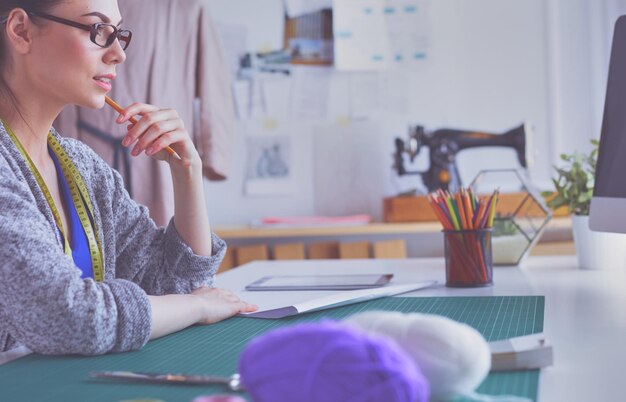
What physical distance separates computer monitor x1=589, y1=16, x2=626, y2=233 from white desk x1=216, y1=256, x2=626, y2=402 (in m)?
0.13

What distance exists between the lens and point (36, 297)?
2.95ft

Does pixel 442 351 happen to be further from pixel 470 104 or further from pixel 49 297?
pixel 470 104

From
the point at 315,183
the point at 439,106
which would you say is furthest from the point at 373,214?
the point at 439,106

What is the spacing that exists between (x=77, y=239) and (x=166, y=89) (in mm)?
1373

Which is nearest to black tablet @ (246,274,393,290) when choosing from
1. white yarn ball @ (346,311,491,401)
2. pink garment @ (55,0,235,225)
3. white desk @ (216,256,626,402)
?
white desk @ (216,256,626,402)

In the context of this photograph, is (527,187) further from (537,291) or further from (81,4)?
(81,4)

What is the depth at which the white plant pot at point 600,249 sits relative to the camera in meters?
1.62

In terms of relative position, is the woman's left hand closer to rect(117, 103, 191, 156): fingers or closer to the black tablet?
rect(117, 103, 191, 156): fingers

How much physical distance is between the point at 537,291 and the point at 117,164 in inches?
61.8

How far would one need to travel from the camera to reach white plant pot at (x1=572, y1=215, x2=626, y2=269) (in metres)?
1.62

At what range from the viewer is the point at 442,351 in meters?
0.60

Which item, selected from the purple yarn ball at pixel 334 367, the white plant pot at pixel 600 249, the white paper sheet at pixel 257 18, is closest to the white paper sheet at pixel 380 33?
the white paper sheet at pixel 257 18

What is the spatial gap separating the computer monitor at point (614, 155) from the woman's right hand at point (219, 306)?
0.61 meters

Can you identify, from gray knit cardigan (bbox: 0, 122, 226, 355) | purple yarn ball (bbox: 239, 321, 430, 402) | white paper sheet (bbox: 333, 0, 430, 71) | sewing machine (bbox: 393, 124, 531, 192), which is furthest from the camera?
white paper sheet (bbox: 333, 0, 430, 71)
